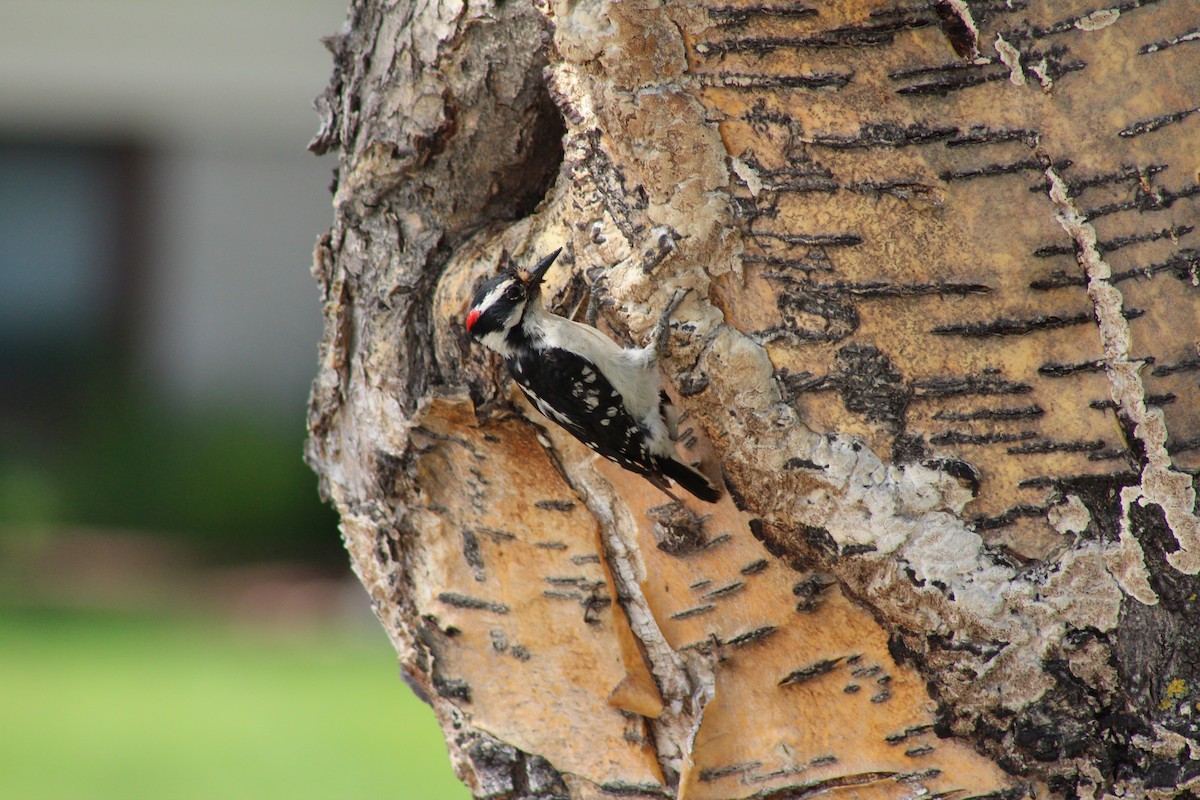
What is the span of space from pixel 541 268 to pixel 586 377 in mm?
517

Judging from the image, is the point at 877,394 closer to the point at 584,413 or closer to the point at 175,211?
the point at 584,413

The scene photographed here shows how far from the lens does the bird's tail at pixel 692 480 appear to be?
216 centimetres

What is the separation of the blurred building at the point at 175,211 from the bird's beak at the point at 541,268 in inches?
339

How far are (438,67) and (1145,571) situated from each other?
1.72 meters

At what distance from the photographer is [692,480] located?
2166mm

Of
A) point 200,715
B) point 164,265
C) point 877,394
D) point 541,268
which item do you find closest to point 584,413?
point 541,268

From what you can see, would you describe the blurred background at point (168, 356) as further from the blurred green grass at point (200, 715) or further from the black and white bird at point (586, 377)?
the black and white bird at point (586, 377)

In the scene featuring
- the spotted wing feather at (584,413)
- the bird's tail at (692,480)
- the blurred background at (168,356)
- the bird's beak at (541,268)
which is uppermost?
the blurred background at (168,356)

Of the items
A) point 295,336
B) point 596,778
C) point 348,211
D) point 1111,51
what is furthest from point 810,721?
point 295,336

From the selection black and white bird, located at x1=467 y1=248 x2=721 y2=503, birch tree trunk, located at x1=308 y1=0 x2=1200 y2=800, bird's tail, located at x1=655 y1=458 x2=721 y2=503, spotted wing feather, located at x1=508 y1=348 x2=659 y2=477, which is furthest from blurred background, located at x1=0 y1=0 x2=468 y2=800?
bird's tail, located at x1=655 y1=458 x2=721 y2=503

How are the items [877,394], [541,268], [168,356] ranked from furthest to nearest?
1. [168,356]
2. [541,268]
3. [877,394]

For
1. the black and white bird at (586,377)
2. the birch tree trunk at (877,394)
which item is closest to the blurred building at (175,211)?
the black and white bird at (586,377)

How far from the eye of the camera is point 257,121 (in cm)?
1096

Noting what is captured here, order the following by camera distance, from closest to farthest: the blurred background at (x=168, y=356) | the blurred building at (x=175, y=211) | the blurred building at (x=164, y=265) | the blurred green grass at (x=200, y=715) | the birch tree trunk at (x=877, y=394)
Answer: the birch tree trunk at (x=877, y=394), the blurred green grass at (x=200, y=715), the blurred background at (x=168, y=356), the blurred building at (x=164, y=265), the blurred building at (x=175, y=211)
